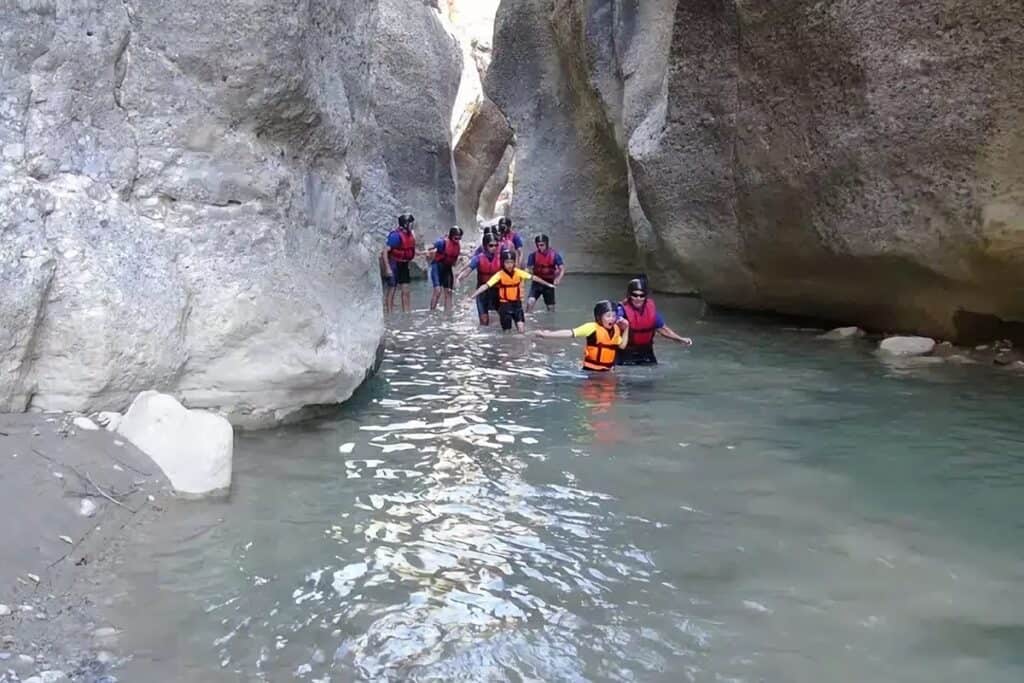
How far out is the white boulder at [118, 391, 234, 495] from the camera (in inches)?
201

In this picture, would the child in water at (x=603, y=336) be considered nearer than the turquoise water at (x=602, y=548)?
No

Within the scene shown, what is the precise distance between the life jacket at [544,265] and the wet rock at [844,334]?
15.3ft

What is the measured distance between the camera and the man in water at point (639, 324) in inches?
378

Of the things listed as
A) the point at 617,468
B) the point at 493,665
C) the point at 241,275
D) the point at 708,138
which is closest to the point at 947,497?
the point at 617,468

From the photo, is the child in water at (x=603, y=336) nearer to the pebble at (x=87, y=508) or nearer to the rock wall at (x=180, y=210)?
the rock wall at (x=180, y=210)

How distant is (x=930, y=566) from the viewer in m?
4.36

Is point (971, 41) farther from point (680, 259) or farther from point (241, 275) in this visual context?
point (241, 275)

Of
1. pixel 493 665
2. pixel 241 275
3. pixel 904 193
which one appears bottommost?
pixel 493 665

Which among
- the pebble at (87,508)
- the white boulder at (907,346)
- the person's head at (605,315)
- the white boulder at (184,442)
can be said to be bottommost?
the pebble at (87,508)

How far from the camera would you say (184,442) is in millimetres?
5195

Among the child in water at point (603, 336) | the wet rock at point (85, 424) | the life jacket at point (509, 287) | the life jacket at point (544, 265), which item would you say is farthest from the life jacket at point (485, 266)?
the wet rock at point (85, 424)

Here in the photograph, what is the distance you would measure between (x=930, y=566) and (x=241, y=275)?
4.54 meters

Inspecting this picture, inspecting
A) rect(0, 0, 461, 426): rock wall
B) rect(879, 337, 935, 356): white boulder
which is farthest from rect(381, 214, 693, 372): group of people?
rect(0, 0, 461, 426): rock wall

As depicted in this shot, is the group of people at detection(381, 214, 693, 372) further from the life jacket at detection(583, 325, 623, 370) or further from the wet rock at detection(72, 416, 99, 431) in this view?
the wet rock at detection(72, 416, 99, 431)
